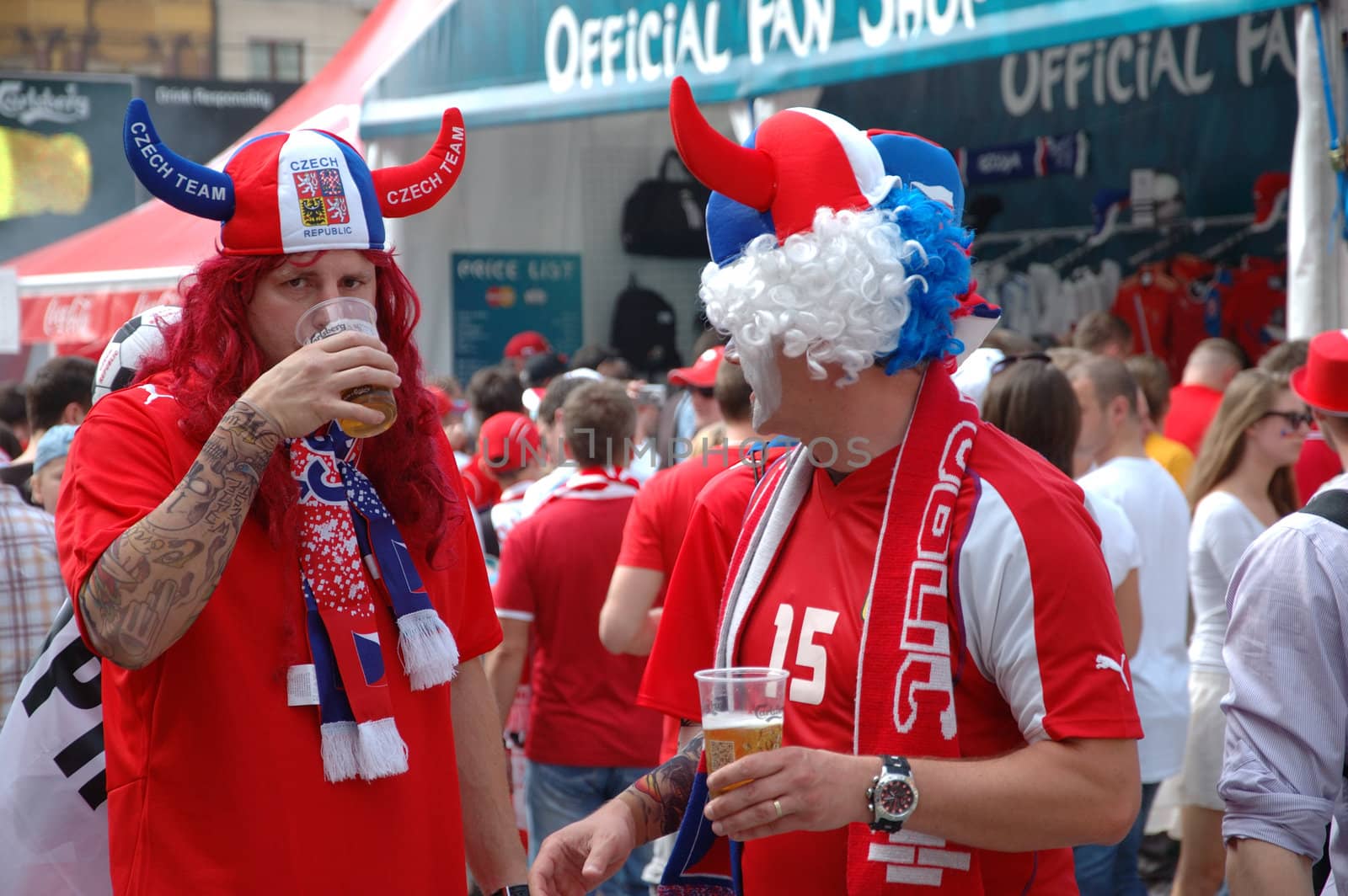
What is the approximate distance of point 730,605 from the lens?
212 centimetres

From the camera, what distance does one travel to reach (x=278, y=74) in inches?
1421

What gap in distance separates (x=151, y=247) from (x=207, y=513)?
10.5 meters

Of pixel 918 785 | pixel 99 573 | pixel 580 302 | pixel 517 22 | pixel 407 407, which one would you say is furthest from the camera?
pixel 580 302

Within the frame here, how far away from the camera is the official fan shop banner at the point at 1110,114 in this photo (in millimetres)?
8414

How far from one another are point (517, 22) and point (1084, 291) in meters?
4.12

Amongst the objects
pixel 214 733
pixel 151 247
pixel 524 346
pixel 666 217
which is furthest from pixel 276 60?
pixel 214 733

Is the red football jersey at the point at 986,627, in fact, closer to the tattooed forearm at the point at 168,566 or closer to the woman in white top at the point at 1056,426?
the tattooed forearm at the point at 168,566

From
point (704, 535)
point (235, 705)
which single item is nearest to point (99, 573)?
point (235, 705)

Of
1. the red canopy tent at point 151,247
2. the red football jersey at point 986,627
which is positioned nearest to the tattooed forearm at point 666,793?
the red football jersey at point 986,627

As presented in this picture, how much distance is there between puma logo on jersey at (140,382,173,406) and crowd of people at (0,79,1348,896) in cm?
1

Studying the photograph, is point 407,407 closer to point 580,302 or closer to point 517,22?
point 517,22

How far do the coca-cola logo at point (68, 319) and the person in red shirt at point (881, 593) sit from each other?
426 inches

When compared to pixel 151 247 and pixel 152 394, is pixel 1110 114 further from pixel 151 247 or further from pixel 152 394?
pixel 152 394

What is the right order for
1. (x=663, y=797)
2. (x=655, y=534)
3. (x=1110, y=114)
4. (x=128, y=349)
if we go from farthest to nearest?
(x=1110, y=114) < (x=655, y=534) < (x=128, y=349) < (x=663, y=797)
